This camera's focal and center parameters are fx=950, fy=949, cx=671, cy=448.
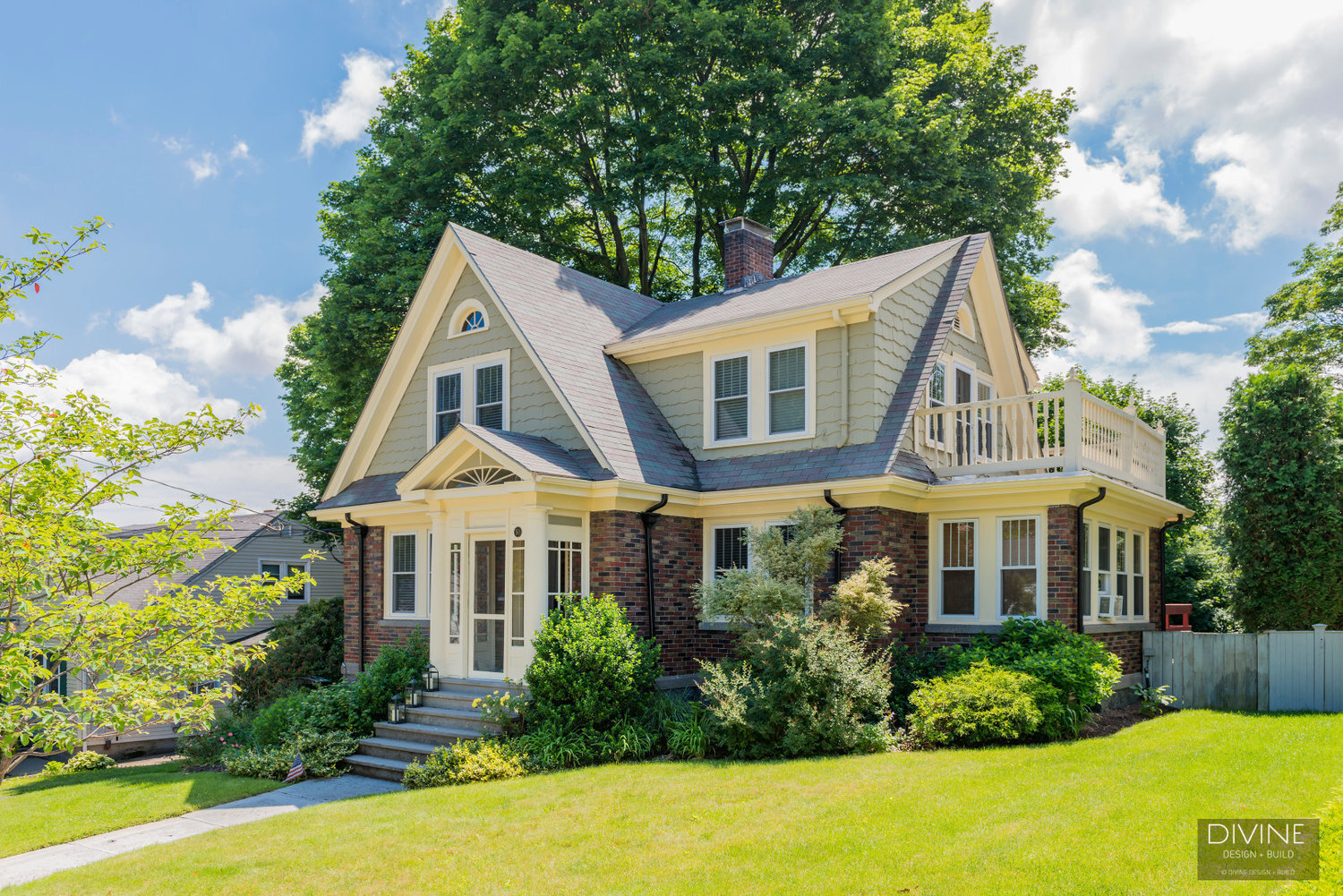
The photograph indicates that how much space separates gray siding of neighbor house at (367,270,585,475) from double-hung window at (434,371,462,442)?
0.26m

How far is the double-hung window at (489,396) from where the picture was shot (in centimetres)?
1616

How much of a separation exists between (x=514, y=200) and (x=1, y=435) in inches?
790

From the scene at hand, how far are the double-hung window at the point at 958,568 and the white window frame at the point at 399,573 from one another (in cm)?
879

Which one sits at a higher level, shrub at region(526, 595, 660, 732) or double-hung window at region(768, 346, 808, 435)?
double-hung window at region(768, 346, 808, 435)

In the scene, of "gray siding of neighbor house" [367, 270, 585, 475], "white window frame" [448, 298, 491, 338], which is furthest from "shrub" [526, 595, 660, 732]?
"white window frame" [448, 298, 491, 338]

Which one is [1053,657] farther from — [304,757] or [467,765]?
[304,757]

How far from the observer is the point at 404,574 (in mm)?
17109

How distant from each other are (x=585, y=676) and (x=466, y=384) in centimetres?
650

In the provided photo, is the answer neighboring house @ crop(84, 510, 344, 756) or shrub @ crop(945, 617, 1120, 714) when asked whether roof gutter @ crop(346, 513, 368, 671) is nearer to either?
shrub @ crop(945, 617, 1120, 714)

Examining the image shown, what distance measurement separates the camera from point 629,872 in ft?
24.2

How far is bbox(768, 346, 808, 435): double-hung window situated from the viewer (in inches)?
586

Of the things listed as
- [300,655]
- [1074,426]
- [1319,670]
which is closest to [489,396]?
[300,655]

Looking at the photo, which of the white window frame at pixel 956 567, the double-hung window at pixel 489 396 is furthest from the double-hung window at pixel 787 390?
the double-hung window at pixel 489 396

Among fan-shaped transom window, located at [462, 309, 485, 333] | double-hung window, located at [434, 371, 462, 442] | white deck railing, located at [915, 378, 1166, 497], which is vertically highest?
fan-shaped transom window, located at [462, 309, 485, 333]
